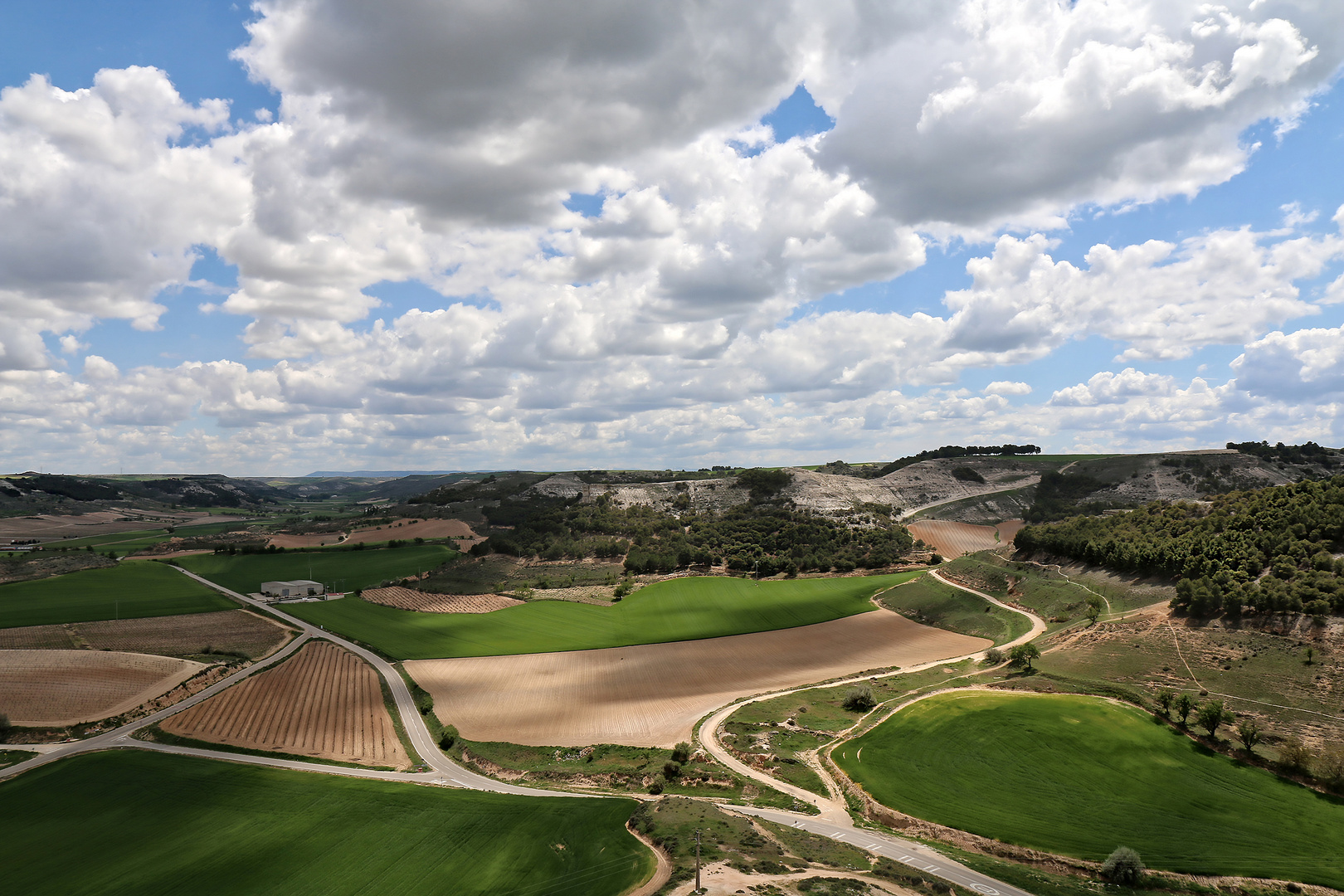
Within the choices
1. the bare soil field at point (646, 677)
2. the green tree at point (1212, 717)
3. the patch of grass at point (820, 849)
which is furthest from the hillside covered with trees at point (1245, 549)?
the patch of grass at point (820, 849)

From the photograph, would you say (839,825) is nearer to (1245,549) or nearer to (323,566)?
(1245,549)

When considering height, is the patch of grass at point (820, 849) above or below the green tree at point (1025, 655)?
below

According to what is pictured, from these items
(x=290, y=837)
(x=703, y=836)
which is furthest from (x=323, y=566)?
(x=703, y=836)

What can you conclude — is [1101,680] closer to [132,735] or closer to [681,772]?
[681,772]

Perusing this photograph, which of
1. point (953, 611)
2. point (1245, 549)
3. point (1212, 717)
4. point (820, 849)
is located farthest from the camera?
point (953, 611)

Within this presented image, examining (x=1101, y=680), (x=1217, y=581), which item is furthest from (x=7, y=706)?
(x=1217, y=581)

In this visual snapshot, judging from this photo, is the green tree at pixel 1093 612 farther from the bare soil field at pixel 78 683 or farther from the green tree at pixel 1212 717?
the bare soil field at pixel 78 683
